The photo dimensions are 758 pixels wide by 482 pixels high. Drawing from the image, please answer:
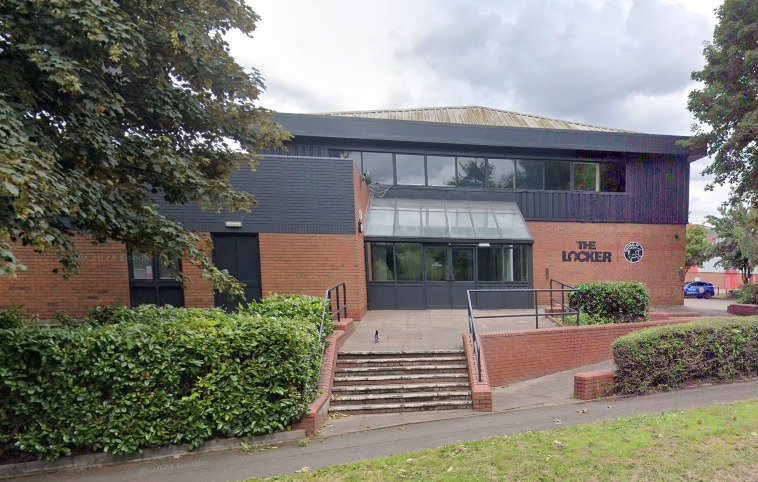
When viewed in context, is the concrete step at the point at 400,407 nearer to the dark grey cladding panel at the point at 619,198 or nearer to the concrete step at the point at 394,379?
the concrete step at the point at 394,379

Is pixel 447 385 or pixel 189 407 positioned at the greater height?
pixel 189 407

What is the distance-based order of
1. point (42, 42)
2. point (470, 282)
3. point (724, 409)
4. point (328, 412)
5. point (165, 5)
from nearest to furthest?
point (42, 42)
point (724, 409)
point (165, 5)
point (328, 412)
point (470, 282)

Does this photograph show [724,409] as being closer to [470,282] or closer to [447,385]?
[447,385]

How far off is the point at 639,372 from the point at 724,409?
1.16 m

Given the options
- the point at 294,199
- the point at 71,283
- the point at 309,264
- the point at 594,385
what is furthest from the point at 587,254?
the point at 71,283

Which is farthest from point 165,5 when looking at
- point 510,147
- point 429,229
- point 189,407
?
point 510,147

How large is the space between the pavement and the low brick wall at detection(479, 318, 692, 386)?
20 centimetres

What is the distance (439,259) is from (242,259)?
20.2ft

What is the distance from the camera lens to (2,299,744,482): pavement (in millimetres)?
3838

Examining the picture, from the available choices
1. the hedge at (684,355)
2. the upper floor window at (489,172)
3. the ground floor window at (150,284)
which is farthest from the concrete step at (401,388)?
the upper floor window at (489,172)

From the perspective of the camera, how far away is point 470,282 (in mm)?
11734

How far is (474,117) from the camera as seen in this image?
1672 cm

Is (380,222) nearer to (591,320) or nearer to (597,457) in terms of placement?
(591,320)

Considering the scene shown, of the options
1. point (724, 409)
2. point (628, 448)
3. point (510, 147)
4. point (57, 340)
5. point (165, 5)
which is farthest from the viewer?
point (510, 147)
